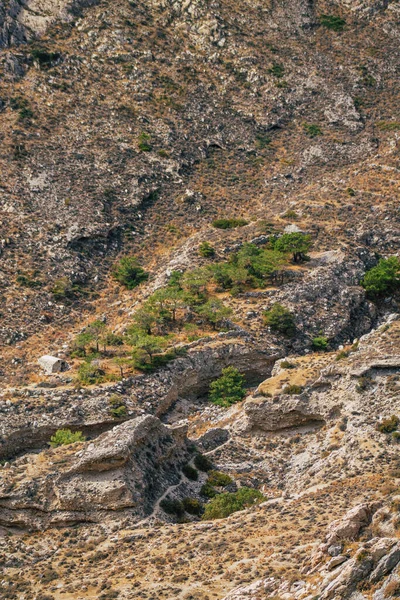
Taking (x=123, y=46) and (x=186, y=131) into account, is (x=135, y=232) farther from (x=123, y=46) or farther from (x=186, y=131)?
(x=123, y=46)

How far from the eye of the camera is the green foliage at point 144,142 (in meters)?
98.8

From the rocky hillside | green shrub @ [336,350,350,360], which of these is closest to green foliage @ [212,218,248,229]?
the rocky hillside

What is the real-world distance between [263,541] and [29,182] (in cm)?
5841

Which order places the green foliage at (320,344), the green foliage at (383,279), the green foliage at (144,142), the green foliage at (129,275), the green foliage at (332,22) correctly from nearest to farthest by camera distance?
the green foliage at (320,344)
the green foliage at (383,279)
the green foliage at (129,275)
the green foliage at (144,142)
the green foliage at (332,22)

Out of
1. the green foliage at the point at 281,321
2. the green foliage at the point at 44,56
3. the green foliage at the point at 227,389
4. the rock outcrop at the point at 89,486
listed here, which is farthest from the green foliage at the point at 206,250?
the green foliage at the point at 44,56

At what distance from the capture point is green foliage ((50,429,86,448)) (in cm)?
5959

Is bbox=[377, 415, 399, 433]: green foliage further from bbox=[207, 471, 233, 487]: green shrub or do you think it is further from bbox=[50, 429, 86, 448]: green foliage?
bbox=[50, 429, 86, 448]: green foliage

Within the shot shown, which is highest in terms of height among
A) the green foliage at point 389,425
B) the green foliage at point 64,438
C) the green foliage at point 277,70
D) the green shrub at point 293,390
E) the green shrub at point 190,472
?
the green foliage at point 277,70

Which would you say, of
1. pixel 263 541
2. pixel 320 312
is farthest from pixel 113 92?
pixel 263 541

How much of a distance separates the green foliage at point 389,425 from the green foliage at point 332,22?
79.8 meters

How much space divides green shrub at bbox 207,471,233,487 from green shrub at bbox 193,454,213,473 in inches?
19.7

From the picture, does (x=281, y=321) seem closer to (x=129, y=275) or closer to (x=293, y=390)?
(x=293, y=390)

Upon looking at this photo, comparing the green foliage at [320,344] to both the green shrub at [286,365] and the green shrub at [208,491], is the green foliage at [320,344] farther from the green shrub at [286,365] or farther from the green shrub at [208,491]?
the green shrub at [208,491]

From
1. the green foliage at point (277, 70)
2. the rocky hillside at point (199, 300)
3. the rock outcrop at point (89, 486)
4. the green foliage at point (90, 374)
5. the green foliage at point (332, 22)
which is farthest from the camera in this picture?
the green foliage at point (332, 22)
